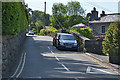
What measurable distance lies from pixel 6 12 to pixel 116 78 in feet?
20.1

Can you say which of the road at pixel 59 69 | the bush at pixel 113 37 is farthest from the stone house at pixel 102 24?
the road at pixel 59 69

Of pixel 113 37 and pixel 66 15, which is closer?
pixel 113 37

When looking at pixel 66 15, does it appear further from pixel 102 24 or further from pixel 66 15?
pixel 102 24

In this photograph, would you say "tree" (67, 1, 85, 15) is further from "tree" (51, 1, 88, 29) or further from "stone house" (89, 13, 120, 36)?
"stone house" (89, 13, 120, 36)

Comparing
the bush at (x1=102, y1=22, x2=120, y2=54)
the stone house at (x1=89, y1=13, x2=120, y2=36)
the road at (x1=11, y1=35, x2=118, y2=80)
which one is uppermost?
the stone house at (x1=89, y1=13, x2=120, y2=36)

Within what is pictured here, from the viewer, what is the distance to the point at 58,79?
884cm

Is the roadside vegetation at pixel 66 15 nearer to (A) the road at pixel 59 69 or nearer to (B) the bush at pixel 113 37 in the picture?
(B) the bush at pixel 113 37

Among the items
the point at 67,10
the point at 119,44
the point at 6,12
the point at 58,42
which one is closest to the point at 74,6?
the point at 67,10

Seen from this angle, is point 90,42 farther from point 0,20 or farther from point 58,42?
point 0,20

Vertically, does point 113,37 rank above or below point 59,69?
above

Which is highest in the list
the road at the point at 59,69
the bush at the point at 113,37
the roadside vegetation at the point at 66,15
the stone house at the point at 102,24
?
the roadside vegetation at the point at 66,15

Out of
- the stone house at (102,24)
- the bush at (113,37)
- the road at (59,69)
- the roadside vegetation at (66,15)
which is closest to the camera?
the road at (59,69)

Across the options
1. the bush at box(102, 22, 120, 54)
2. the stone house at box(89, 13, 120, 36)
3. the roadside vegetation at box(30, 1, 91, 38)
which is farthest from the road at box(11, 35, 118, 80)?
the roadside vegetation at box(30, 1, 91, 38)

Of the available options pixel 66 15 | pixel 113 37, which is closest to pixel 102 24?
pixel 113 37
